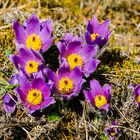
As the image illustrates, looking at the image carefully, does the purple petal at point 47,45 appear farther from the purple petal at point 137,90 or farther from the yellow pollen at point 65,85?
the purple petal at point 137,90

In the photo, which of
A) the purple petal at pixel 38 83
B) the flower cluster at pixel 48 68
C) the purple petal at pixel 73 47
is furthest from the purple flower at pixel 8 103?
the purple petal at pixel 73 47

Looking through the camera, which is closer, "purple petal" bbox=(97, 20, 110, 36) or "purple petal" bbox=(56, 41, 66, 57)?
"purple petal" bbox=(56, 41, 66, 57)

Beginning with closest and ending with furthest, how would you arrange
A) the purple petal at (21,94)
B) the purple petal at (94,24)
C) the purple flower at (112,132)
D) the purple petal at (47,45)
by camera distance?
the purple petal at (21,94)
the purple flower at (112,132)
the purple petal at (47,45)
the purple petal at (94,24)

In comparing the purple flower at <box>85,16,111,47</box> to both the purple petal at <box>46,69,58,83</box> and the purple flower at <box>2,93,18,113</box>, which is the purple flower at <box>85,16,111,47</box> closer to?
the purple petal at <box>46,69,58,83</box>

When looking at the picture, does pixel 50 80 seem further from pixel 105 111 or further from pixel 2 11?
pixel 2 11

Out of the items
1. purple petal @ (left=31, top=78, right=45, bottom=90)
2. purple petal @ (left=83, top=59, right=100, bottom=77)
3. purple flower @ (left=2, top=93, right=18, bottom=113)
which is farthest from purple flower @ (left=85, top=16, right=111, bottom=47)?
purple flower @ (left=2, top=93, right=18, bottom=113)

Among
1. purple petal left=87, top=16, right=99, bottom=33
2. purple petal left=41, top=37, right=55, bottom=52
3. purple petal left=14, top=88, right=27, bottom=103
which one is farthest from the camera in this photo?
purple petal left=87, top=16, right=99, bottom=33

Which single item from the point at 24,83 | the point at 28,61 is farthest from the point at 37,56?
the point at 24,83
